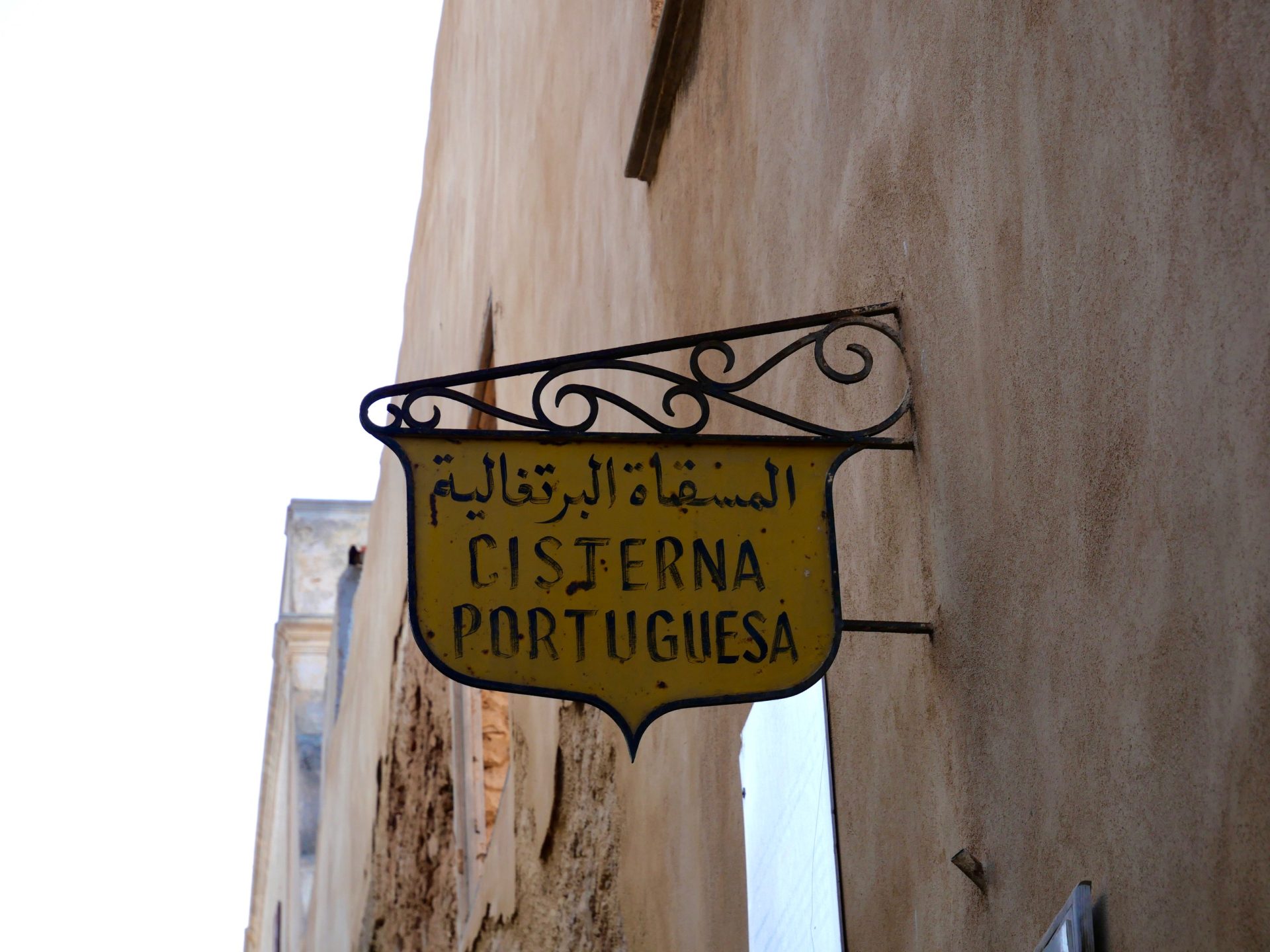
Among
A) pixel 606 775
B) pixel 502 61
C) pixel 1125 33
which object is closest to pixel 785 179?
pixel 1125 33

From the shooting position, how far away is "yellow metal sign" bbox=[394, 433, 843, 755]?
2502 mm

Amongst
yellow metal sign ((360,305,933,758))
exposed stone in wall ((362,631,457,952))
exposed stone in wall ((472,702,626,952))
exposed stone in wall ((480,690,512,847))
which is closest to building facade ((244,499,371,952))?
exposed stone in wall ((362,631,457,952))

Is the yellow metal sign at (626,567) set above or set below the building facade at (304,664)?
below

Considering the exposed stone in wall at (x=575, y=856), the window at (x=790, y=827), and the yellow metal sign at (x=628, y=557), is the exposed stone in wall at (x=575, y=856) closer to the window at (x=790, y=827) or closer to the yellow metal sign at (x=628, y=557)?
the window at (x=790, y=827)

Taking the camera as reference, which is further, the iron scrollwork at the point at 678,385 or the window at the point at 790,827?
the window at the point at 790,827

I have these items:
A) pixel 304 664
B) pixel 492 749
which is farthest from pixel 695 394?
pixel 304 664

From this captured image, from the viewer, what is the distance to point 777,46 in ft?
11.8

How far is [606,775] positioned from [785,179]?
2.59 metres

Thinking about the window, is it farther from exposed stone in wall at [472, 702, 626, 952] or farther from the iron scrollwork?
exposed stone in wall at [472, 702, 626, 952]

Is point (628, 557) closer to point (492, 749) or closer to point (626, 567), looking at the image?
point (626, 567)

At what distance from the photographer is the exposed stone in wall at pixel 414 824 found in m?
9.63

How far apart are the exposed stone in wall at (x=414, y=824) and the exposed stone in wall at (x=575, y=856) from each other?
8.71 ft

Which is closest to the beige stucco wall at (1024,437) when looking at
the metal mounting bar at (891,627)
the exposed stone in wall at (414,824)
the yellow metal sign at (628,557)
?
the metal mounting bar at (891,627)

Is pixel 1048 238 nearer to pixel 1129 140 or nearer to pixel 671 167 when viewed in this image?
pixel 1129 140
